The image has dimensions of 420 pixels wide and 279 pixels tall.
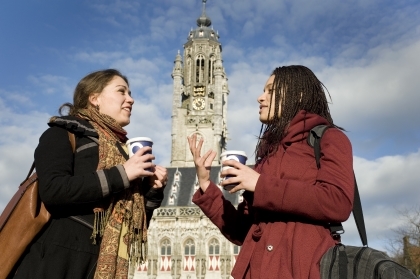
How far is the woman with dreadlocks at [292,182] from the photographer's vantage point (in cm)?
275

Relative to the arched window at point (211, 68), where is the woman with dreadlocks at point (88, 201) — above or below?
below

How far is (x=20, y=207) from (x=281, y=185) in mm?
1630

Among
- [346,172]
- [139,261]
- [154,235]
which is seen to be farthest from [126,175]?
[154,235]

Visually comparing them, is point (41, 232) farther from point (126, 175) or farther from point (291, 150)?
point (291, 150)

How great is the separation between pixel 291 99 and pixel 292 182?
2.29ft

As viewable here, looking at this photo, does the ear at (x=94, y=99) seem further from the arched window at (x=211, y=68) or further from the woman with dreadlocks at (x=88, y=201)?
the arched window at (x=211, y=68)

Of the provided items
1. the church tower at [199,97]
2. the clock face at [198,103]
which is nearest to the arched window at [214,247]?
the church tower at [199,97]

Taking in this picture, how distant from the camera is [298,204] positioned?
2.77 meters

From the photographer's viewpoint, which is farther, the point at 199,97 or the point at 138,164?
the point at 199,97

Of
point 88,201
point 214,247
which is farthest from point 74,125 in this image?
point 214,247

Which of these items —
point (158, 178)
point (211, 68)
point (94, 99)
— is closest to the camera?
point (158, 178)

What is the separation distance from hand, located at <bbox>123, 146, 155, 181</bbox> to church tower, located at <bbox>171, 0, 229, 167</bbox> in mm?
41965

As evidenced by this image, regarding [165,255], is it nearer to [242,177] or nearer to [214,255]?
[214,255]

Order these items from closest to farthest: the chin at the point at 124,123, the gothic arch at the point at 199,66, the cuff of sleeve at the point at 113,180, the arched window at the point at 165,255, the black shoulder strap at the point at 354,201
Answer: the black shoulder strap at the point at 354,201
the cuff of sleeve at the point at 113,180
the chin at the point at 124,123
the arched window at the point at 165,255
the gothic arch at the point at 199,66
